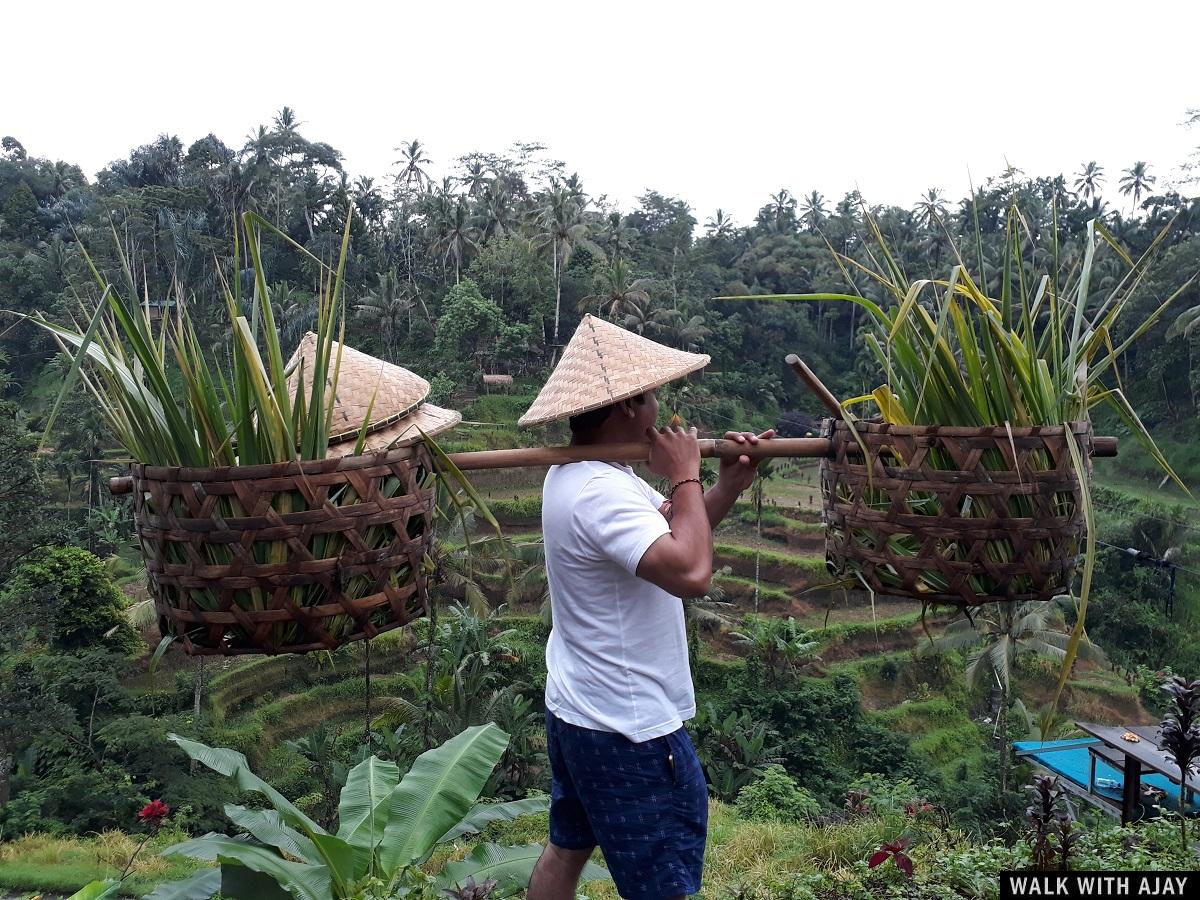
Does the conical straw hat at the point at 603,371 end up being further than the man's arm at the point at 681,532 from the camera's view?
Yes

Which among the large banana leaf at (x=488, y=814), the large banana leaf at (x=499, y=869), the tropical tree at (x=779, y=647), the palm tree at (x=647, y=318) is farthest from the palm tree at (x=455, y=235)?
the large banana leaf at (x=499, y=869)

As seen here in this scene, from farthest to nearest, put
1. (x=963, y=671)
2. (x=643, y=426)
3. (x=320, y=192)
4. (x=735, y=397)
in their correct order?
(x=320, y=192) → (x=735, y=397) → (x=963, y=671) → (x=643, y=426)

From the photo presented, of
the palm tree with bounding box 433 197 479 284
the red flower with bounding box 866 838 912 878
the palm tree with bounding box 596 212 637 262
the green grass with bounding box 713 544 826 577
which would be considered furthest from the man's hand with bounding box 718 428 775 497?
the palm tree with bounding box 596 212 637 262

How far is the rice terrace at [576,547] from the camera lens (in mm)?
1479

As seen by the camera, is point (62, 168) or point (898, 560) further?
point (62, 168)

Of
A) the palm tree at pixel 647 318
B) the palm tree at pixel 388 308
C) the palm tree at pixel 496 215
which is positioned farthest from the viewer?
the palm tree at pixel 496 215

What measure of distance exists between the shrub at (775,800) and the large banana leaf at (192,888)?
9.59m

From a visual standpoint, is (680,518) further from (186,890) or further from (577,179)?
(577,179)

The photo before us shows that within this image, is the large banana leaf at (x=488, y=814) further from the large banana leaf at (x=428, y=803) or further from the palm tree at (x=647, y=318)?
the palm tree at (x=647, y=318)

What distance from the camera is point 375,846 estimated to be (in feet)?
7.89

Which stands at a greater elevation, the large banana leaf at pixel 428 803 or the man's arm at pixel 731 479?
the man's arm at pixel 731 479

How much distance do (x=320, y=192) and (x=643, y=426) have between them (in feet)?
106

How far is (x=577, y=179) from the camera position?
34.4 metres

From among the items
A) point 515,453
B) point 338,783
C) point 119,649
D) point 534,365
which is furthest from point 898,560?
point 534,365
